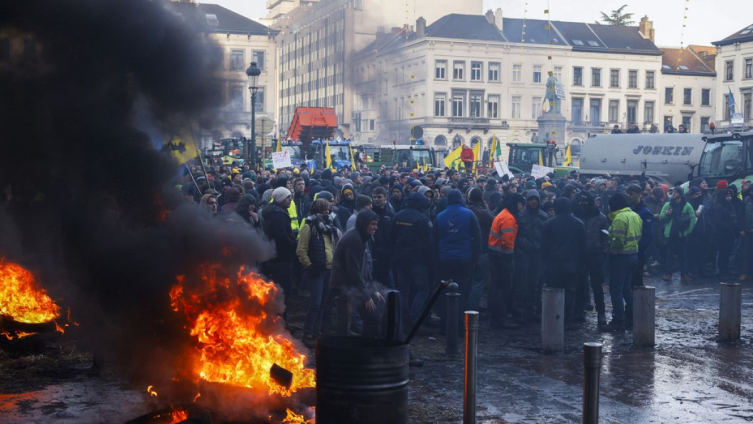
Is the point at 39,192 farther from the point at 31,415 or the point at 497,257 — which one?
the point at 497,257

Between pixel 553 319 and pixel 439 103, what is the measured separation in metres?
70.9

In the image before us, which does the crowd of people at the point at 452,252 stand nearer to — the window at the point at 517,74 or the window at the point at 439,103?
the window at the point at 439,103

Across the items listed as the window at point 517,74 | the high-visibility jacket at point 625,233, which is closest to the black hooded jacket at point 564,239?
the high-visibility jacket at point 625,233

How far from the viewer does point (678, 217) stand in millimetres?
18062

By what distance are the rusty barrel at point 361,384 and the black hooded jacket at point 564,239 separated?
606 centimetres

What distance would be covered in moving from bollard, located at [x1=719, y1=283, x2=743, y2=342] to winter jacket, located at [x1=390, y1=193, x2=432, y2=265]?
12.8 feet

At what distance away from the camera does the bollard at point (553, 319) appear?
1043cm

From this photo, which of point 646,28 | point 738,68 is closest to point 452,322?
point 738,68

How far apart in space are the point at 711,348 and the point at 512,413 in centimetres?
436

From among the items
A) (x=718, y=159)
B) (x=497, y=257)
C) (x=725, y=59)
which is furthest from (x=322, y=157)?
(x=725, y=59)

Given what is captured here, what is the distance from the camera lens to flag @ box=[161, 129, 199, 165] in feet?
27.9

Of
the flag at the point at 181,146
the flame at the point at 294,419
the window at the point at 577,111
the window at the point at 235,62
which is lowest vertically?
the flame at the point at 294,419

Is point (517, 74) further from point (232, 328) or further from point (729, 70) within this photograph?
point (232, 328)

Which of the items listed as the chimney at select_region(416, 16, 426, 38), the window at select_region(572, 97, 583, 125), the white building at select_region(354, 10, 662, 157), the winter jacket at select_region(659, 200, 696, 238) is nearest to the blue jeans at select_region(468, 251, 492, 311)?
the winter jacket at select_region(659, 200, 696, 238)
